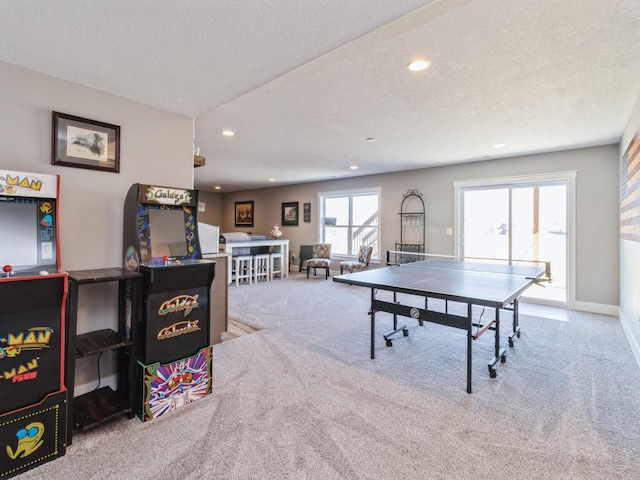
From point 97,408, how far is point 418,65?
3.25 m

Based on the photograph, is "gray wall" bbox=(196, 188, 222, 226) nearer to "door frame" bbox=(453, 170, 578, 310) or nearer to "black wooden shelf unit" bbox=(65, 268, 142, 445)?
"door frame" bbox=(453, 170, 578, 310)

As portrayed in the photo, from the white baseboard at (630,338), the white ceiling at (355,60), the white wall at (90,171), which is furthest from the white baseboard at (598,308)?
the white wall at (90,171)

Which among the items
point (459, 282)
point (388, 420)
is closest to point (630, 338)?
point (459, 282)

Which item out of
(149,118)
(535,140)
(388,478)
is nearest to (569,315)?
(535,140)

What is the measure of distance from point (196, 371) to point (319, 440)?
97 centimetres

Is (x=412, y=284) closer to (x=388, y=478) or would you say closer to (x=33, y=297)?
(x=388, y=478)

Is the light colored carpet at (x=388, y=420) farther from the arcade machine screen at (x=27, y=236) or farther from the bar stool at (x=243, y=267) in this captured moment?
the bar stool at (x=243, y=267)

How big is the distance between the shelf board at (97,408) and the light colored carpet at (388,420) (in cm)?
7

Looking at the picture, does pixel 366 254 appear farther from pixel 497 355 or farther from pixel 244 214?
pixel 244 214

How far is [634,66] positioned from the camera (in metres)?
2.35

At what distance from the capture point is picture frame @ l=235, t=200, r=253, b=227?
10336 millimetres

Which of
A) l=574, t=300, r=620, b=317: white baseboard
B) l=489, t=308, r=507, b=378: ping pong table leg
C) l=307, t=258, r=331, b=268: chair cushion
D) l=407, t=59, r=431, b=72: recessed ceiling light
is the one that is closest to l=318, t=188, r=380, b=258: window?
l=307, t=258, r=331, b=268: chair cushion

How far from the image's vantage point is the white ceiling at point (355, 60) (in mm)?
1441

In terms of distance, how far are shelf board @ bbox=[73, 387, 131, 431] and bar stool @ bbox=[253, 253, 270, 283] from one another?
478 cm
